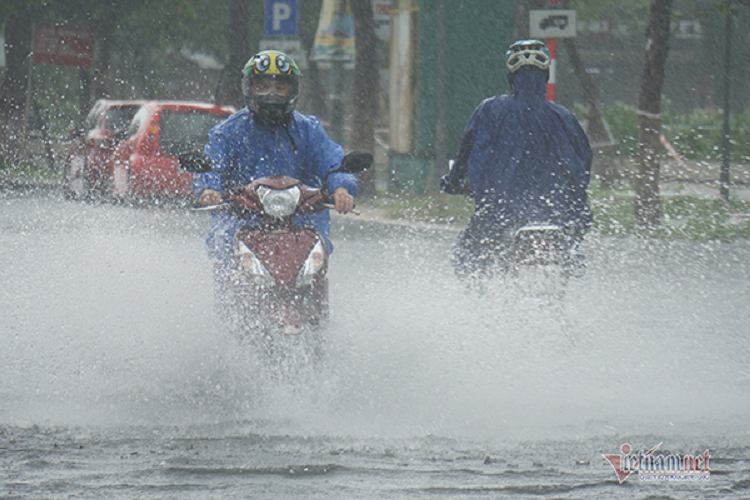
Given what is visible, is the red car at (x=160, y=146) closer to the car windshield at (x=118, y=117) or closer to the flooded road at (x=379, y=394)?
the car windshield at (x=118, y=117)

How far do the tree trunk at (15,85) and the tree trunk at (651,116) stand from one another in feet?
53.6

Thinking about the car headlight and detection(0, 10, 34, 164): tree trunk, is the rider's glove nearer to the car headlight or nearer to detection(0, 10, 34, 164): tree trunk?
the car headlight

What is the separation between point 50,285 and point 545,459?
5.27 meters

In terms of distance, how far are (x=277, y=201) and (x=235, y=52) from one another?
17.4 m

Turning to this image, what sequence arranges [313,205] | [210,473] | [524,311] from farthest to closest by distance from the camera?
[524,311]
[313,205]
[210,473]

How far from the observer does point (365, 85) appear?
20.2 meters

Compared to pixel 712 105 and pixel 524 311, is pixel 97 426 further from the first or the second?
pixel 712 105

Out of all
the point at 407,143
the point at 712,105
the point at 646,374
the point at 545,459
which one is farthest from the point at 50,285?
the point at 712,105

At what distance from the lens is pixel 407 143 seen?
70.6 feet

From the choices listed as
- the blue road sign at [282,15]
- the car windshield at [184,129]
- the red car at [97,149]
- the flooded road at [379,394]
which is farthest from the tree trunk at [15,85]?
the flooded road at [379,394]

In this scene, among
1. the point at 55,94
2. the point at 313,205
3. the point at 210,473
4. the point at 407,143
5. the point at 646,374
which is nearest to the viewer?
the point at 210,473

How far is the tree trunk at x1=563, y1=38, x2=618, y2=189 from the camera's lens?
21781mm

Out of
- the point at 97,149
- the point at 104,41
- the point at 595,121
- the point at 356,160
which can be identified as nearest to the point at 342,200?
the point at 356,160

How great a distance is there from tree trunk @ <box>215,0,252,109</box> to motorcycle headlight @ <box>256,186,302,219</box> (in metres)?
16.8
